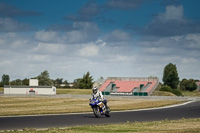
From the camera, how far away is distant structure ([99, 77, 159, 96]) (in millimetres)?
98387

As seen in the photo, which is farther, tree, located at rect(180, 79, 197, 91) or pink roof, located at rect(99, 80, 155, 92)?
tree, located at rect(180, 79, 197, 91)

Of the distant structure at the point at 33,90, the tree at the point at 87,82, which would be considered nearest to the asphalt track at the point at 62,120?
the distant structure at the point at 33,90

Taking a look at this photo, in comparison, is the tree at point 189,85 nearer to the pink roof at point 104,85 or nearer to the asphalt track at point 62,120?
the pink roof at point 104,85

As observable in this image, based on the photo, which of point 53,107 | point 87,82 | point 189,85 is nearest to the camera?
point 53,107

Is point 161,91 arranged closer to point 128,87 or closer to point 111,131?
point 128,87

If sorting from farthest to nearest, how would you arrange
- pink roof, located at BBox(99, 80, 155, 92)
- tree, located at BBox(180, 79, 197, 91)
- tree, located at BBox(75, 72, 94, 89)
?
tree, located at BBox(180, 79, 197, 91) < tree, located at BBox(75, 72, 94, 89) < pink roof, located at BBox(99, 80, 155, 92)

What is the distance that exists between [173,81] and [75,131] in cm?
13984

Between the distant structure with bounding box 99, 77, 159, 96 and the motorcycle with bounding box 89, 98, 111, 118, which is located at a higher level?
the distant structure with bounding box 99, 77, 159, 96

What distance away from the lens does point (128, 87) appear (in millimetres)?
102062

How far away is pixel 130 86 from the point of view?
102m

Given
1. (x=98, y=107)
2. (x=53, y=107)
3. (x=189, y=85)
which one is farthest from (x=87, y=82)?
(x=98, y=107)

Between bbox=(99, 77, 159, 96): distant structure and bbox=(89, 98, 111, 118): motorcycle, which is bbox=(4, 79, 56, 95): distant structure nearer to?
bbox=(99, 77, 159, 96): distant structure

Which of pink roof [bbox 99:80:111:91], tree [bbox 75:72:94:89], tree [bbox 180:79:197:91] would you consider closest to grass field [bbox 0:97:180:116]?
pink roof [bbox 99:80:111:91]

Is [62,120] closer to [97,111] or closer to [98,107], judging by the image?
[97,111]
